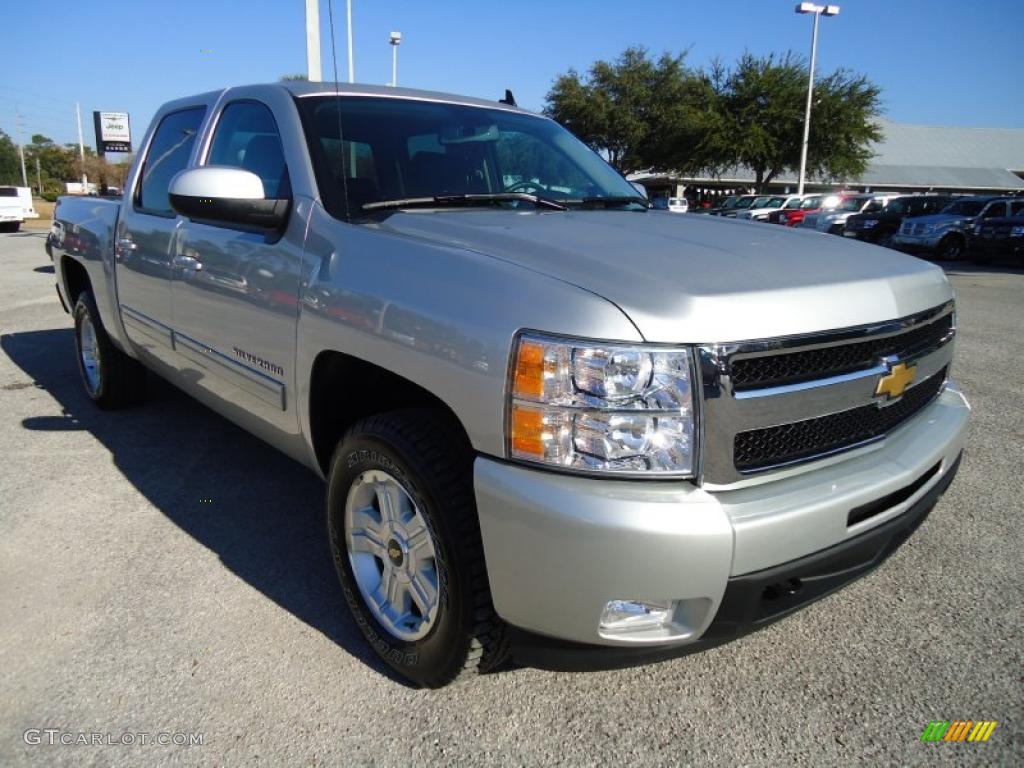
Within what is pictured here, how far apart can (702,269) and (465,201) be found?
110 cm

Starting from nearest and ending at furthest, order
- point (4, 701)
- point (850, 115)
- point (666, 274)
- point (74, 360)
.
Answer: point (666, 274), point (4, 701), point (74, 360), point (850, 115)

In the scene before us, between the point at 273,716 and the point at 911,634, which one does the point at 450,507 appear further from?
the point at 911,634

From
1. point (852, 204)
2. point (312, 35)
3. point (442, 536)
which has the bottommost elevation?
point (442, 536)

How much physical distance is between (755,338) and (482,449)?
0.70 m

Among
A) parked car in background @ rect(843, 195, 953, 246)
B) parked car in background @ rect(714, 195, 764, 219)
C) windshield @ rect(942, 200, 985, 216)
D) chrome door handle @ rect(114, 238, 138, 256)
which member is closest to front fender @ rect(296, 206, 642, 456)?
chrome door handle @ rect(114, 238, 138, 256)

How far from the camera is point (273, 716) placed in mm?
2119

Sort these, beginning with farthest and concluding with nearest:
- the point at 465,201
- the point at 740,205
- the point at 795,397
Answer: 1. the point at 740,205
2. the point at 465,201
3. the point at 795,397

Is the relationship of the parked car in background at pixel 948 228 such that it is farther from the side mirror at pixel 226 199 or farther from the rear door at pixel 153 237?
the side mirror at pixel 226 199

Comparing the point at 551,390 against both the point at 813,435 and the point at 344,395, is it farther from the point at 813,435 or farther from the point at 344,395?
the point at 344,395

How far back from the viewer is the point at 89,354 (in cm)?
493

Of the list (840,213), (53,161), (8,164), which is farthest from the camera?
(53,161)

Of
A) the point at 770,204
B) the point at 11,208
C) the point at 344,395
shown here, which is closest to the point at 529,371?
the point at 344,395

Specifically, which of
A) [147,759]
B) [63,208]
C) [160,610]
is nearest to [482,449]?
[147,759]

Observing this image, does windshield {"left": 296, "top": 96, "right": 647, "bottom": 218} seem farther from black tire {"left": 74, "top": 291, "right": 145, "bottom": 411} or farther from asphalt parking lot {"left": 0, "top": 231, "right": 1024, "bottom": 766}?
black tire {"left": 74, "top": 291, "right": 145, "bottom": 411}
